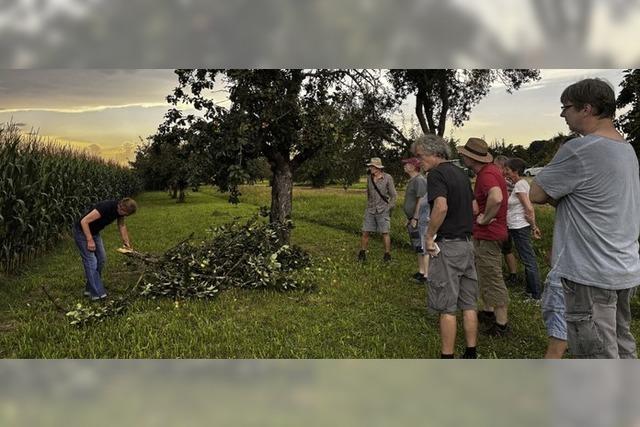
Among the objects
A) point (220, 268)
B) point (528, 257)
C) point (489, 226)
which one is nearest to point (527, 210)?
point (528, 257)

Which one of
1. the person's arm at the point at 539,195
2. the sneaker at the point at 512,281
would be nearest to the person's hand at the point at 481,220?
the person's arm at the point at 539,195

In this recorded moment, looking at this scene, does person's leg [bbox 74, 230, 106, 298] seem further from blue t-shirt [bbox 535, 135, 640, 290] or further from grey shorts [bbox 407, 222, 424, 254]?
blue t-shirt [bbox 535, 135, 640, 290]

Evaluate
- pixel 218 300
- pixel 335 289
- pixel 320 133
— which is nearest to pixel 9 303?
pixel 218 300

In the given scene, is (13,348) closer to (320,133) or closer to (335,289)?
(335,289)

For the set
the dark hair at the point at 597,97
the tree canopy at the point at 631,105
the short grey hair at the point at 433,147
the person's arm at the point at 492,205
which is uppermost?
the tree canopy at the point at 631,105

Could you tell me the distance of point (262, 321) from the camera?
4477 millimetres

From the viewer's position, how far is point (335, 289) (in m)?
5.63

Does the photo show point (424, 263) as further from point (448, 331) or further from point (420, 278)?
point (448, 331)

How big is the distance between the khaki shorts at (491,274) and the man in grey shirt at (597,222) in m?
2.02

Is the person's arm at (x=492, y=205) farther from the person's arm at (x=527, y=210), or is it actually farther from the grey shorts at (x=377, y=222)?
the grey shorts at (x=377, y=222)

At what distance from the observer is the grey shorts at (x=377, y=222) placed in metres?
6.93

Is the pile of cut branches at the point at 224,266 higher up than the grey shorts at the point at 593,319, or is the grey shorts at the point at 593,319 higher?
the grey shorts at the point at 593,319

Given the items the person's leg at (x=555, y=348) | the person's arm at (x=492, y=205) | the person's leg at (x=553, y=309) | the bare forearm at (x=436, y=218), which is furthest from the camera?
the person's arm at (x=492, y=205)

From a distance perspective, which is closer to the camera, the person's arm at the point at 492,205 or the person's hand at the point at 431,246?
the person's hand at the point at 431,246
